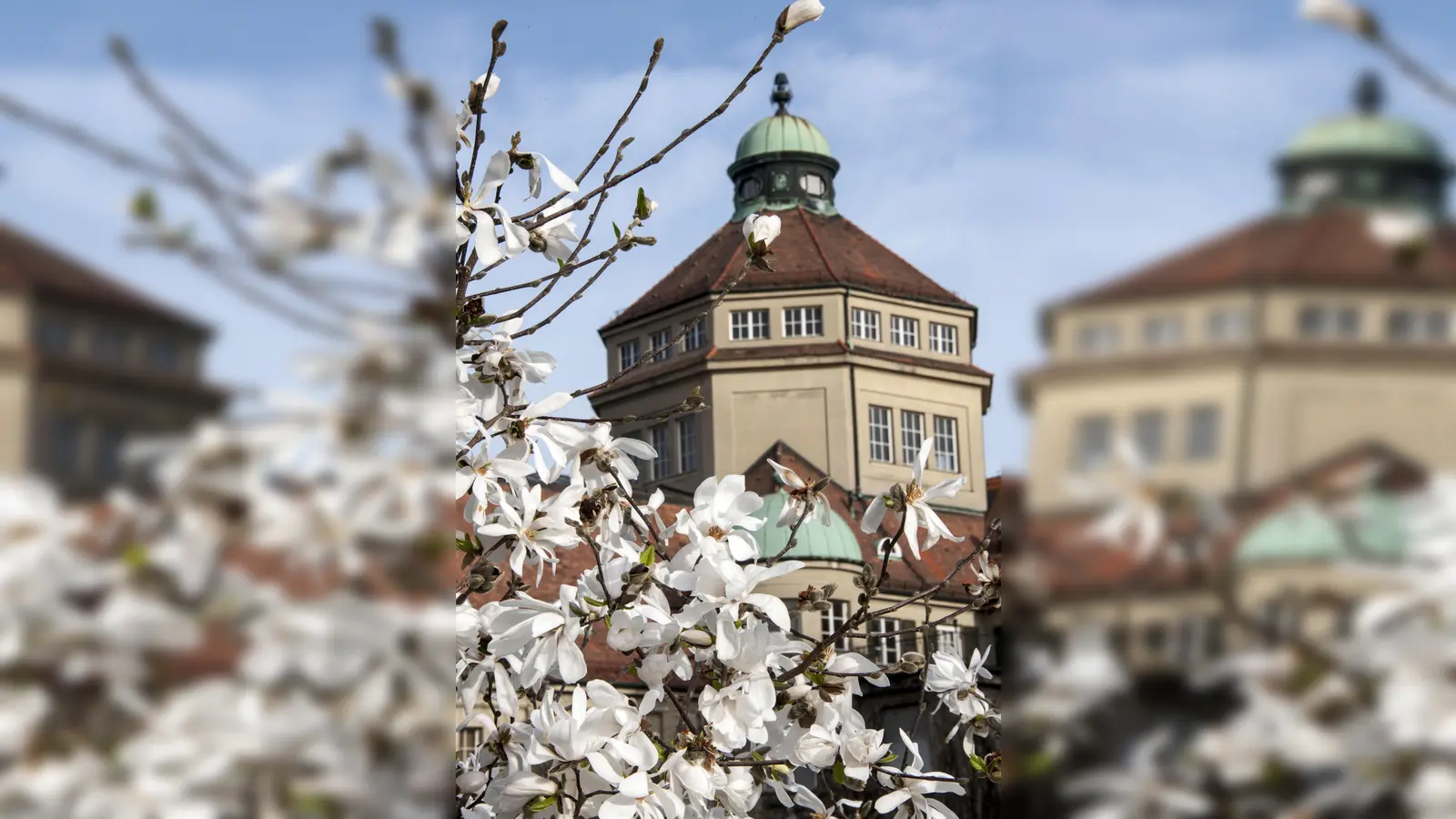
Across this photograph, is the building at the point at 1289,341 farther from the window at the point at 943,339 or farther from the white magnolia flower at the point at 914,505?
the window at the point at 943,339

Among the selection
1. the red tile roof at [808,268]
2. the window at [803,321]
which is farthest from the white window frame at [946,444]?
the window at [803,321]

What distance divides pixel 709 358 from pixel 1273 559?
2567 cm

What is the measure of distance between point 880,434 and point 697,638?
24.4 m

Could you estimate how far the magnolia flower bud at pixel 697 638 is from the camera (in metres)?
2.17

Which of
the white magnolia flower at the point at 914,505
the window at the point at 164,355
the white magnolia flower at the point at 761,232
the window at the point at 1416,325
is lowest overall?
the white magnolia flower at the point at 914,505

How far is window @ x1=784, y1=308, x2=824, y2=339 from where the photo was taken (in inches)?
1036

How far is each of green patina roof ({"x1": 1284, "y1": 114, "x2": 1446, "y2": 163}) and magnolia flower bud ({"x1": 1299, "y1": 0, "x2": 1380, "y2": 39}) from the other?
49mm

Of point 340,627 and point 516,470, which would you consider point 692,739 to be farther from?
point 340,627

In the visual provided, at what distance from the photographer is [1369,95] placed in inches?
28.0

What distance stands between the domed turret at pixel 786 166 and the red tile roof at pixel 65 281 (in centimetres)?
2814

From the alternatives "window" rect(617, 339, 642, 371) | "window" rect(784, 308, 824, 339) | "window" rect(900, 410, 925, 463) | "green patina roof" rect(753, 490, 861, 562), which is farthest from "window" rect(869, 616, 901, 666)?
"window" rect(617, 339, 642, 371)

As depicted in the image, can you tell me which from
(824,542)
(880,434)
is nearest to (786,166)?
(880,434)

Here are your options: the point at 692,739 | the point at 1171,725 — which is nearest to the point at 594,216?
the point at 692,739

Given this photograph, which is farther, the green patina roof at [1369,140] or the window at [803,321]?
the window at [803,321]
